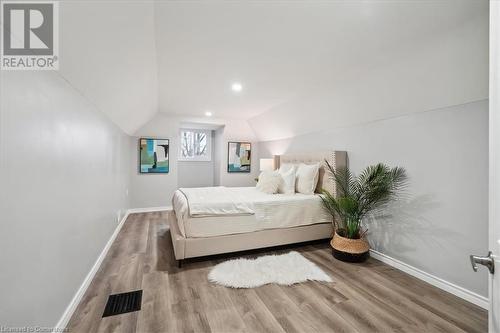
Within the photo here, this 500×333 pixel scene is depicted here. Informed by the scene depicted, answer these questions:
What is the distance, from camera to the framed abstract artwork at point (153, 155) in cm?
488

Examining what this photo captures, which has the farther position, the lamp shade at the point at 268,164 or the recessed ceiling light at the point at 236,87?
the lamp shade at the point at 268,164

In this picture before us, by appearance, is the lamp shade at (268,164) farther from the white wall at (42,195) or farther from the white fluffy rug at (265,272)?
the white wall at (42,195)

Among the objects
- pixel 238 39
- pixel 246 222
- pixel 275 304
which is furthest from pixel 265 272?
pixel 238 39

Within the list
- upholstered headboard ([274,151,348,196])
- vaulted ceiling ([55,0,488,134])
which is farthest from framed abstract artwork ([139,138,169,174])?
upholstered headboard ([274,151,348,196])

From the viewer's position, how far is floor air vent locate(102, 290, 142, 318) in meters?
1.66

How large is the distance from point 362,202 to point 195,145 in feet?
16.5

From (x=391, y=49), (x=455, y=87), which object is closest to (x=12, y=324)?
(x=391, y=49)

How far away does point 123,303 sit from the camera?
1.76 metres

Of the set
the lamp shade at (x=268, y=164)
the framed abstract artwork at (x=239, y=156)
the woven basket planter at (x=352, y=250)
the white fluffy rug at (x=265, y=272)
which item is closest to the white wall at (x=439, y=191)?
the woven basket planter at (x=352, y=250)

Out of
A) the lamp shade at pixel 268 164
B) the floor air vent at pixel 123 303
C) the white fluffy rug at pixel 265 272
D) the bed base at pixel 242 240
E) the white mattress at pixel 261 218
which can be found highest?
the lamp shade at pixel 268 164

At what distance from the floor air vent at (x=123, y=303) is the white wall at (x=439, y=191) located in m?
2.74

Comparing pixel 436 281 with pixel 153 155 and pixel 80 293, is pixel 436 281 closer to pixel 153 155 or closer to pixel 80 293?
pixel 80 293

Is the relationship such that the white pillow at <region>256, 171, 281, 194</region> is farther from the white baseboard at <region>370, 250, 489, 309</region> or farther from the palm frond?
the white baseboard at <region>370, 250, 489, 309</region>

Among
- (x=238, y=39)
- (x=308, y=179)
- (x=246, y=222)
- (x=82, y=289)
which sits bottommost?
(x=82, y=289)
